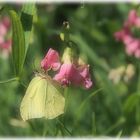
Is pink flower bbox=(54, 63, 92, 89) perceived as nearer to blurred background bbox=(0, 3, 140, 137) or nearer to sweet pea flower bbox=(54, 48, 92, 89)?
sweet pea flower bbox=(54, 48, 92, 89)

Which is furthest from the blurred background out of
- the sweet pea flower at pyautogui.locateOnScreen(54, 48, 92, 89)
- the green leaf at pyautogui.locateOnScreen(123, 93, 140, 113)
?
the sweet pea flower at pyautogui.locateOnScreen(54, 48, 92, 89)

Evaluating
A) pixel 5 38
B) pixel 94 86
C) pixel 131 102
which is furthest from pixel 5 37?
pixel 131 102

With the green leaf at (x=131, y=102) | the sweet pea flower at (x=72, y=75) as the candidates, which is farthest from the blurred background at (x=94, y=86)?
the sweet pea flower at (x=72, y=75)

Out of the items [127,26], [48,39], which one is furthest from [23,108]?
[48,39]

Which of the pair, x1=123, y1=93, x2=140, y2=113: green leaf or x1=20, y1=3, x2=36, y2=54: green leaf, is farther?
x1=123, y1=93, x2=140, y2=113: green leaf

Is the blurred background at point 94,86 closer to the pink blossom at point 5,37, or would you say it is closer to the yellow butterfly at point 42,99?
the pink blossom at point 5,37

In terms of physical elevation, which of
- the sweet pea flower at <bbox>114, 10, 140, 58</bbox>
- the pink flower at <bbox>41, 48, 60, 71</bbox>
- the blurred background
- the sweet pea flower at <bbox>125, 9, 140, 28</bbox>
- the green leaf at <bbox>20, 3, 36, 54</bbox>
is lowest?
the blurred background
